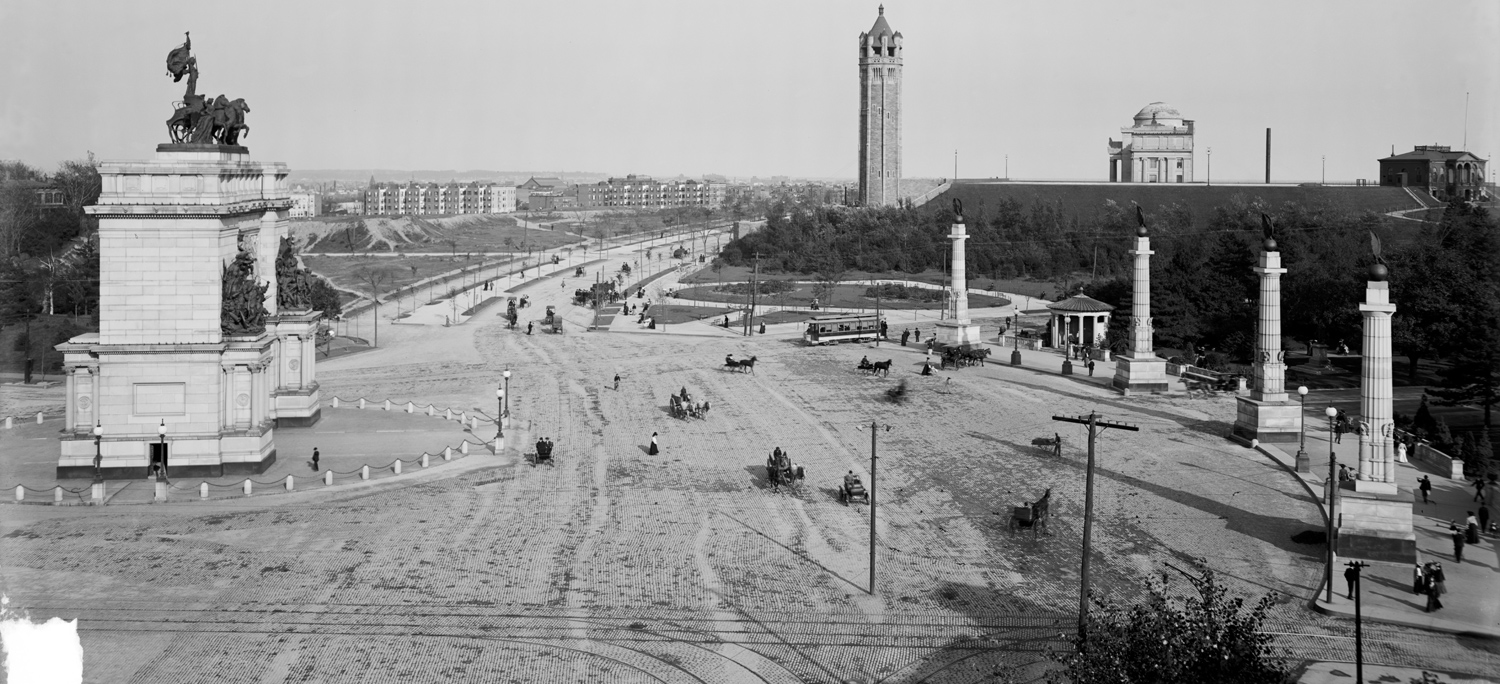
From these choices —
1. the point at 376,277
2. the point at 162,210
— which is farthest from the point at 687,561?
the point at 376,277

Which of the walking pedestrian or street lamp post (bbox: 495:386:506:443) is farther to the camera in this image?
street lamp post (bbox: 495:386:506:443)

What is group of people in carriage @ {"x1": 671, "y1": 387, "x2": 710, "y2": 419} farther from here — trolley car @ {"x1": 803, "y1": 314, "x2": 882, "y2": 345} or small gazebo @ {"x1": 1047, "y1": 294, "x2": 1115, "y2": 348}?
small gazebo @ {"x1": 1047, "y1": 294, "x2": 1115, "y2": 348}

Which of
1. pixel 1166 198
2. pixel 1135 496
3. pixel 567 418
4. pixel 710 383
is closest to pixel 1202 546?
pixel 1135 496

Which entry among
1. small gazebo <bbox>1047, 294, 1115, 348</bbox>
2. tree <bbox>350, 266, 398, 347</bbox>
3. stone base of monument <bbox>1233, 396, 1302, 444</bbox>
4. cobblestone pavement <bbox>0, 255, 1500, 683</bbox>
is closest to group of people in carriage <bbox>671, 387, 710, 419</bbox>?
cobblestone pavement <bbox>0, 255, 1500, 683</bbox>

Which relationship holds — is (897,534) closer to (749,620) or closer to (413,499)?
(749,620)

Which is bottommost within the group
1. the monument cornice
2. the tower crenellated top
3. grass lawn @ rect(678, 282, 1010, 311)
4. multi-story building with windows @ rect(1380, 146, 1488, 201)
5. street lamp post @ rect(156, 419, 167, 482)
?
street lamp post @ rect(156, 419, 167, 482)

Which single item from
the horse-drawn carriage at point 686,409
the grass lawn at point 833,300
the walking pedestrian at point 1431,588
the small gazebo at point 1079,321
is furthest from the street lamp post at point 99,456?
the grass lawn at point 833,300
